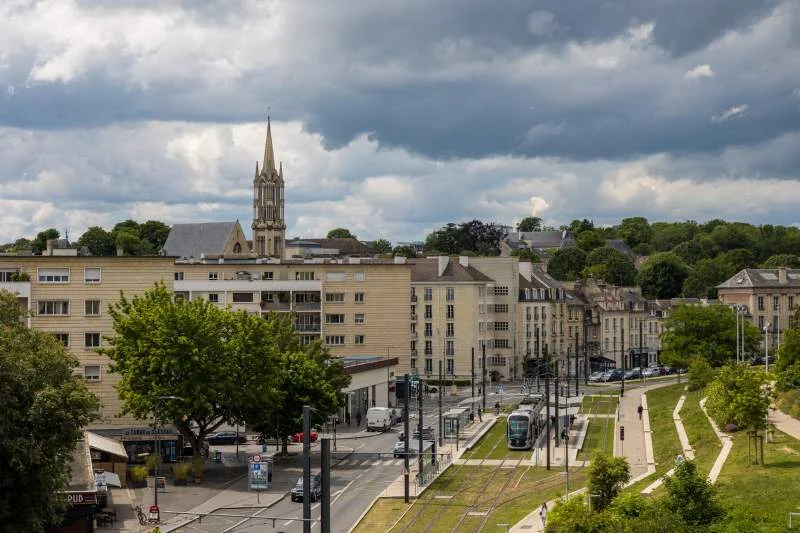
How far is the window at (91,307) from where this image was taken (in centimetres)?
8194

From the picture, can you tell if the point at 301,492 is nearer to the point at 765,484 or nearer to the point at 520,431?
the point at 765,484

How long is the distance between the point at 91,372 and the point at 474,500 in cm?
3273

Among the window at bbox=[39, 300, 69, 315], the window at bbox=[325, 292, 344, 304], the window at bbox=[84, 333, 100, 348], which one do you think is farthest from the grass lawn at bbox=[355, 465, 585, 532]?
the window at bbox=[325, 292, 344, 304]

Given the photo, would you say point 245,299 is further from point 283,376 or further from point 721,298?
point 721,298

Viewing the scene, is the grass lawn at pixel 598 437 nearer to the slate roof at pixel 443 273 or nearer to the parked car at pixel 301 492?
the parked car at pixel 301 492

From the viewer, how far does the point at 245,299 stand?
117m

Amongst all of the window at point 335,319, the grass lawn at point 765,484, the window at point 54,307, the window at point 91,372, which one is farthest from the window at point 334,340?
the grass lawn at point 765,484

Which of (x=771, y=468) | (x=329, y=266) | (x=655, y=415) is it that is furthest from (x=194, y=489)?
(x=329, y=266)

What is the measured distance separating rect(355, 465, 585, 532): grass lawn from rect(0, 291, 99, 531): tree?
1552cm

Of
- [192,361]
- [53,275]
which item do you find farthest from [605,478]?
[53,275]

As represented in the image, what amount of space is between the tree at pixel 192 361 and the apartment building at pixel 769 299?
9917 cm

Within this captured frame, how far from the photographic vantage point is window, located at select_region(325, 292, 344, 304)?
118m

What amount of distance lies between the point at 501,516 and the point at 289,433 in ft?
73.5

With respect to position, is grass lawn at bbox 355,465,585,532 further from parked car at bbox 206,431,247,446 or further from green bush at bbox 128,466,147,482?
parked car at bbox 206,431,247,446
